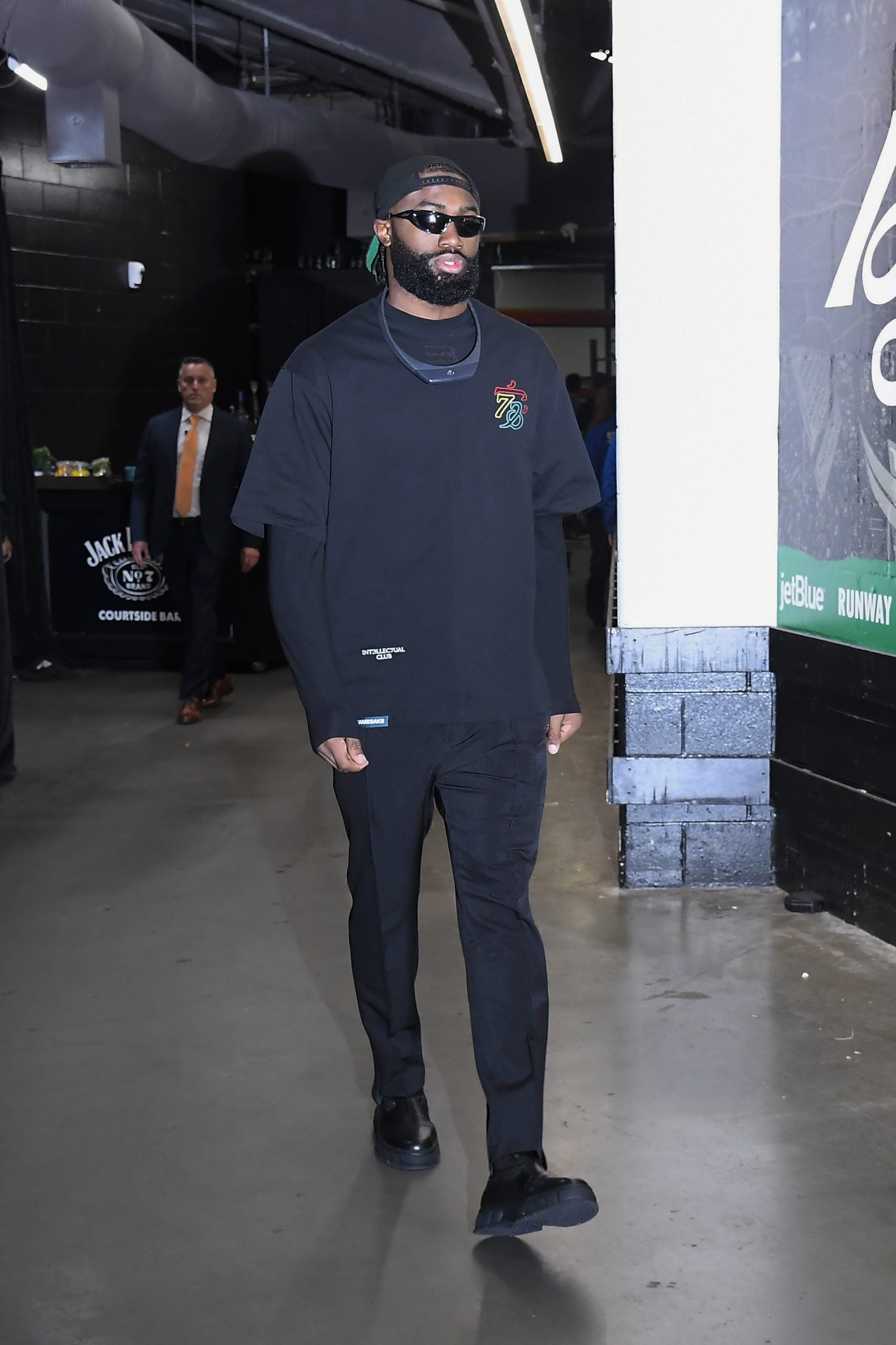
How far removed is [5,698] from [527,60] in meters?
4.03

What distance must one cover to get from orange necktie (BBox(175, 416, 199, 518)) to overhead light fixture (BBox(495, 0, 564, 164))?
2355mm

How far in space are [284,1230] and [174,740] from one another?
447 cm

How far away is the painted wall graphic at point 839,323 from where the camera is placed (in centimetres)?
357

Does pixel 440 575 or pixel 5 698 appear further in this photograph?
pixel 5 698

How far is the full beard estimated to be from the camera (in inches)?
91.6

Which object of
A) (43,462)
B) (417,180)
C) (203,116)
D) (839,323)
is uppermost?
(203,116)

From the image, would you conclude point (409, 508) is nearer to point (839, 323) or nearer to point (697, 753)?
point (839, 323)

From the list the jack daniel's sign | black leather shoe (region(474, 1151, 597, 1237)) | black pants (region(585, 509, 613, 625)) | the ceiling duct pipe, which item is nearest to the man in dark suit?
the jack daniel's sign

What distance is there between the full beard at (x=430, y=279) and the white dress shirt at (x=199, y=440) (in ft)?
16.9

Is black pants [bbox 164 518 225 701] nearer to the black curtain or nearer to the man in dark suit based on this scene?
the man in dark suit

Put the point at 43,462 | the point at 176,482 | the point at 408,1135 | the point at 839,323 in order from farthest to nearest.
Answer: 1. the point at 43,462
2. the point at 176,482
3. the point at 839,323
4. the point at 408,1135

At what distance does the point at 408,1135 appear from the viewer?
2615 millimetres

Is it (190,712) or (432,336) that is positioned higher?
(432,336)

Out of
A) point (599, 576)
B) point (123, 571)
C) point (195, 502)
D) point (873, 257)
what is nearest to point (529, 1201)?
point (873, 257)
